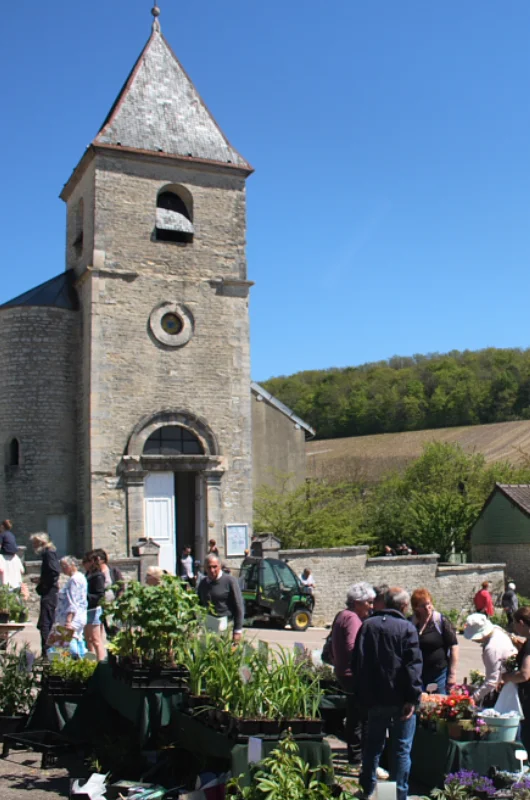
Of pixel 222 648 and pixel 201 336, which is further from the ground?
pixel 201 336

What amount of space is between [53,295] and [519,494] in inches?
636

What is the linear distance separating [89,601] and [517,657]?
5405 mm

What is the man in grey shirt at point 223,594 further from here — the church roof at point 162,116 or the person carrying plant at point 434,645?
the church roof at point 162,116

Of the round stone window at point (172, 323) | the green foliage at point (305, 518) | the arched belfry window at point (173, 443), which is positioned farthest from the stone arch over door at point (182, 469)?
the green foliage at point (305, 518)

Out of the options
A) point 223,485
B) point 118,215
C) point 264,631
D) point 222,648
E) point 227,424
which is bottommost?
point 264,631

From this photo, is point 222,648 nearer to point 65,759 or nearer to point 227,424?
point 65,759

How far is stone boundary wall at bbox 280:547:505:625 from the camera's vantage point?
21281 millimetres

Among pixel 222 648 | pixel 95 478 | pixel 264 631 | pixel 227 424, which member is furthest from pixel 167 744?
pixel 227 424

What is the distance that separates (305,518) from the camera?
971 inches

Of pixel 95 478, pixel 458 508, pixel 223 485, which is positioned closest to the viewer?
pixel 95 478

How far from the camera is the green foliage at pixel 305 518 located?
24484 mm

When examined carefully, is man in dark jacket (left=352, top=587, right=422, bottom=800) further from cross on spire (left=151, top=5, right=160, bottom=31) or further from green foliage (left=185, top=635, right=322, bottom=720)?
cross on spire (left=151, top=5, right=160, bottom=31)

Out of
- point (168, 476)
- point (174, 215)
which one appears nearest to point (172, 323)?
point (174, 215)

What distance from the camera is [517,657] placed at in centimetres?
657
